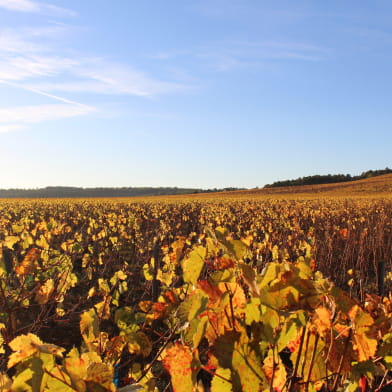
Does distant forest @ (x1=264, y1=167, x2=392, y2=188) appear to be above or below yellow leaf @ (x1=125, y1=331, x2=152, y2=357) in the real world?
above

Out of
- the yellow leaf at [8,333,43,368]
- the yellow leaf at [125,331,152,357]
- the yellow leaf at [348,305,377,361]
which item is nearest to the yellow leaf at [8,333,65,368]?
the yellow leaf at [8,333,43,368]

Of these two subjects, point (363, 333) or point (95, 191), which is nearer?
point (363, 333)

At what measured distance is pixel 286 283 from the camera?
789 millimetres

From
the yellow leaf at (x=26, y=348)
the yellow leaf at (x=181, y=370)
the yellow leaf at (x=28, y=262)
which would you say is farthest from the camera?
the yellow leaf at (x=28, y=262)

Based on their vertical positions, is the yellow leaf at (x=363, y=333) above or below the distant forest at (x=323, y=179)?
below

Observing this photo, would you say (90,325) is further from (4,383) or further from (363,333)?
(363,333)

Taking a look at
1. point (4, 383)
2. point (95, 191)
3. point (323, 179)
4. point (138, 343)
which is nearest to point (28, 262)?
point (138, 343)

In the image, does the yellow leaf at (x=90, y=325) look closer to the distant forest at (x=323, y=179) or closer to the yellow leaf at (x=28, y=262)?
the yellow leaf at (x=28, y=262)

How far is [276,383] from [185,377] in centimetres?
30

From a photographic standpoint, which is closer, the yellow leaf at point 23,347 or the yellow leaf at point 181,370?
the yellow leaf at point 23,347

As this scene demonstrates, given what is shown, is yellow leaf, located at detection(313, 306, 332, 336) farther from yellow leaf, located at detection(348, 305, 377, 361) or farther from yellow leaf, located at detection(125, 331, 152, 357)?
yellow leaf, located at detection(125, 331, 152, 357)

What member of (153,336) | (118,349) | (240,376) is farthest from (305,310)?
(153,336)

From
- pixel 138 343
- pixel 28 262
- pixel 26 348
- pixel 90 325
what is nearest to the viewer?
pixel 26 348

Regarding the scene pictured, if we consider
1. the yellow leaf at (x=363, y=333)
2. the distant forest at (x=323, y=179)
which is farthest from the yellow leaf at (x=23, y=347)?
the distant forest at (x=323, y=179)
